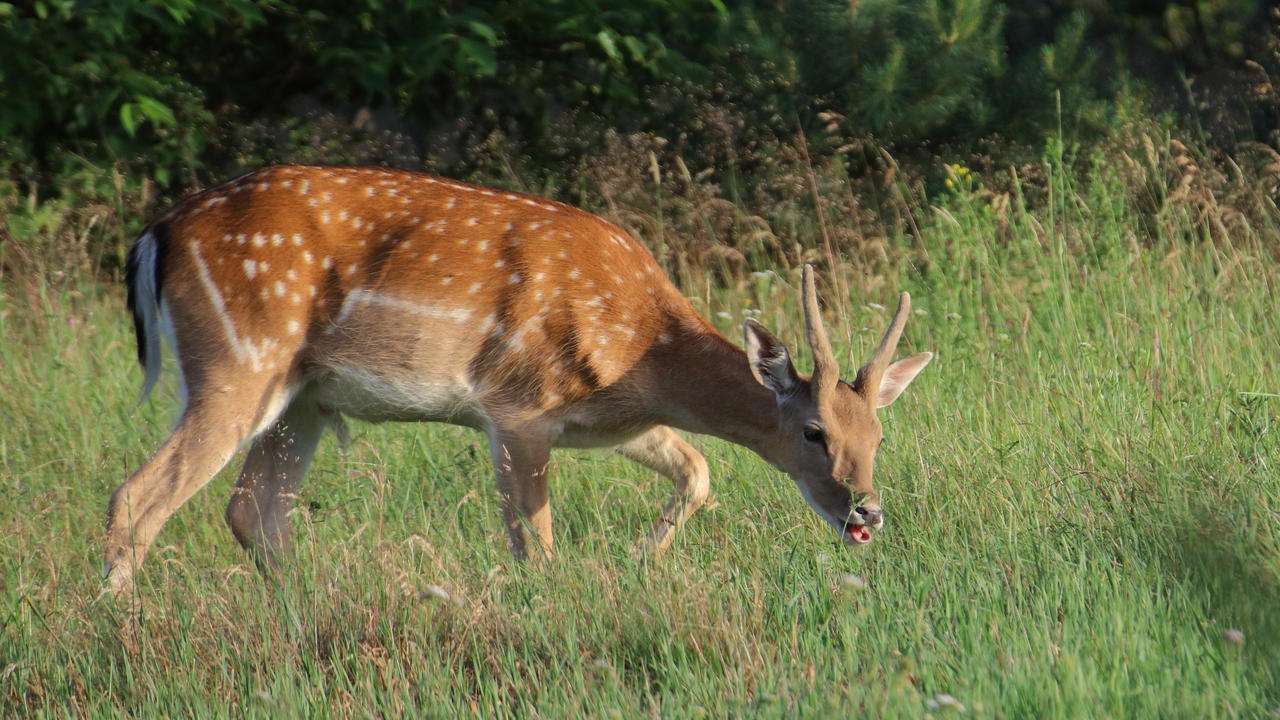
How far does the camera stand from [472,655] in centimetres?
391

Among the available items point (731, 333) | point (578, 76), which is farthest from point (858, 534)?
point (578, 76)

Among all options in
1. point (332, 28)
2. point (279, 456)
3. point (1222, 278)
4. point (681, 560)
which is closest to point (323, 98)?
point (332, 28)

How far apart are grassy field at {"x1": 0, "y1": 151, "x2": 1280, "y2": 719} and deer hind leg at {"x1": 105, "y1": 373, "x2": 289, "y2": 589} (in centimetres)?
18

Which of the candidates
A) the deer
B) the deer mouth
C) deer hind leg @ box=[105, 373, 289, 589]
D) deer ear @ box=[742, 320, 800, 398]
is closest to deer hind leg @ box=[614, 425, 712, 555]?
the deer

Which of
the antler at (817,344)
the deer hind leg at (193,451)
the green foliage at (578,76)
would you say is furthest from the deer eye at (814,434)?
the green foliage at (578,76)

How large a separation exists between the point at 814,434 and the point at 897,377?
488 mm

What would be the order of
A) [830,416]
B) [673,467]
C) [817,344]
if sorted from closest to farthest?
[817,344], [830,416], [673,467]

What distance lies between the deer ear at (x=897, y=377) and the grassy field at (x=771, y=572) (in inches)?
9.6

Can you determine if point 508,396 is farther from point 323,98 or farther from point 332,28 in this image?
point 323,98

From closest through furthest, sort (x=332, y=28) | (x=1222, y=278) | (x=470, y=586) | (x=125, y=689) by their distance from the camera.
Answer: (x=125, y=689)
(x=470, y=586)
(x=1222, y=278)
(x=332, y=28)

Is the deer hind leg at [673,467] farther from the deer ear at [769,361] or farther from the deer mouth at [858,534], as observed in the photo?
the deer mouth at [858,534]

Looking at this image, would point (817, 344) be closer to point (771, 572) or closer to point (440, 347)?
point (771, 572)

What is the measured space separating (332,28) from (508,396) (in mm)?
4613

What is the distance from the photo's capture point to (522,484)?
5273mm
